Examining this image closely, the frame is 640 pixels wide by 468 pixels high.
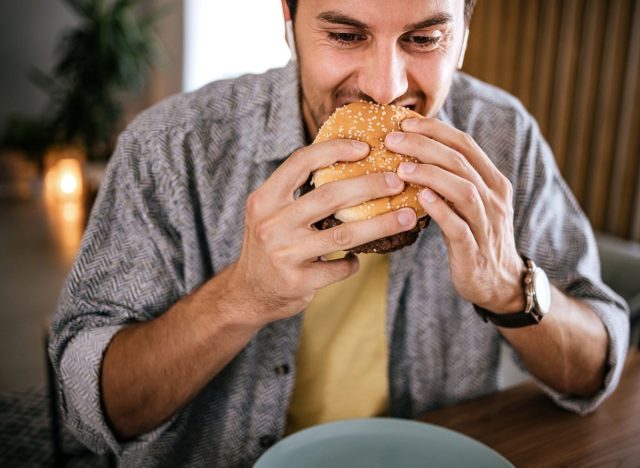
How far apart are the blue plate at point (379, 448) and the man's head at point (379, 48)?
0.62 m

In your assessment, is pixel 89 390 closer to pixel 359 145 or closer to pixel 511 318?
pixel 359 145

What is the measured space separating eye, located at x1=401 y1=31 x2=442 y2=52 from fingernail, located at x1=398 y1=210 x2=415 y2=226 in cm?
39

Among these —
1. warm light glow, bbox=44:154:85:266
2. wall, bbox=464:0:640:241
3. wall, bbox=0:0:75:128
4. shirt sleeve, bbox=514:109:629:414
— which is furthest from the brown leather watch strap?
wall, bbox=0:0:75:128

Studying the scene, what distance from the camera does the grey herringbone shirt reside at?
1.29 metres

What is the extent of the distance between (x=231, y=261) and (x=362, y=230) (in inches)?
23.4

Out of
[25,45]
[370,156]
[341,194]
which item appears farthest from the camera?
[25,45]

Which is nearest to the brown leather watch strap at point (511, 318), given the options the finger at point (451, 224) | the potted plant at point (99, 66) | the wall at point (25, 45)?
the finger at point (451, 224)

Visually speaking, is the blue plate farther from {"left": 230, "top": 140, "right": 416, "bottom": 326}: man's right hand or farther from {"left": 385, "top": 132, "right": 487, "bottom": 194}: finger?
{"left": 385, "top": 132, "right": 487, "bottom": 194}: finger

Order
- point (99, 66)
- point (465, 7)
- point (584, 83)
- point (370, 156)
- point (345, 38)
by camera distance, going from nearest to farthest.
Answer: point (370, 156)
point (345, 38)
point (465, 7)
point (584, 83)
point (99, 66)

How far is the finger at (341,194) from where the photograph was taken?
2.99ft

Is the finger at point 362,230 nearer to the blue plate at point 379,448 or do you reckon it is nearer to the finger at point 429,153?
the finger at point 429,153

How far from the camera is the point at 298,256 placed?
96 cm

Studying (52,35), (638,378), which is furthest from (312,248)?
(52,35)


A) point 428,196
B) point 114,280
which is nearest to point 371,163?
point 428,196
